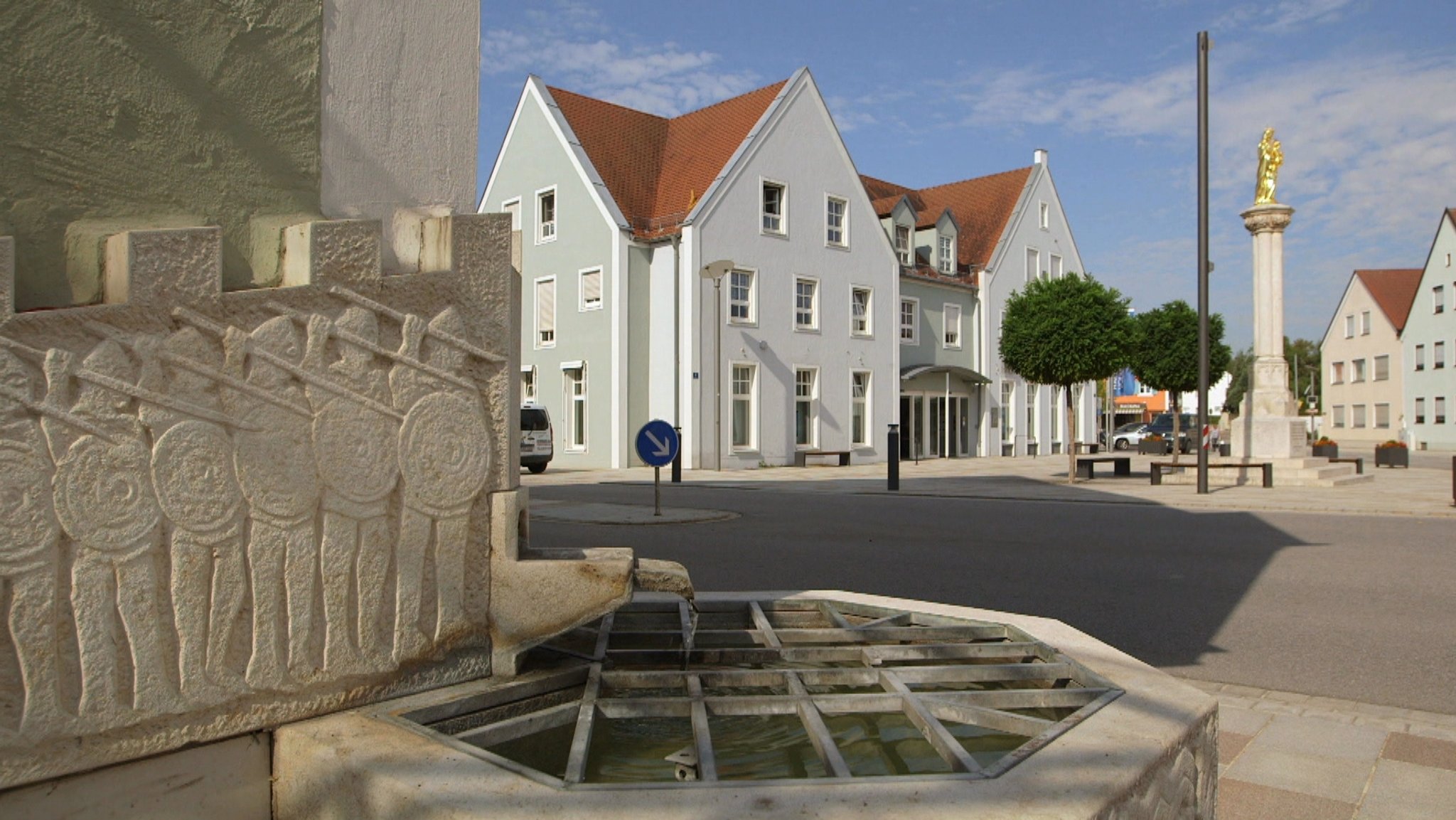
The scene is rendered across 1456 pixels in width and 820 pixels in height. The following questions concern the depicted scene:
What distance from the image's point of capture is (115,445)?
2633mm

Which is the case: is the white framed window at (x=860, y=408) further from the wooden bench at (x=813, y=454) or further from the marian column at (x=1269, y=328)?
the marian column at (x=1269, y=328)

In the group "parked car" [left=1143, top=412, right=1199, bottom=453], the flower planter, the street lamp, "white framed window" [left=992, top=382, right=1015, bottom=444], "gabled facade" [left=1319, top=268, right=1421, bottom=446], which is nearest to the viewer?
the street lamp

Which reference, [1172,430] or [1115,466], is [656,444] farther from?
[1172,430]

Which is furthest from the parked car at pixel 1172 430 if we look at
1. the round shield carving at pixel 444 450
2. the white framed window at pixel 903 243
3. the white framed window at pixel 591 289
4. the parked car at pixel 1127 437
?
the round shield carving at pixel 444 450

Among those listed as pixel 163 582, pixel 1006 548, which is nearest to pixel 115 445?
pixel 163 582

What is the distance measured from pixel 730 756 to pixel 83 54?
2.72 meters

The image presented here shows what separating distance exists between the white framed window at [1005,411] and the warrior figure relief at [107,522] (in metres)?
38.9

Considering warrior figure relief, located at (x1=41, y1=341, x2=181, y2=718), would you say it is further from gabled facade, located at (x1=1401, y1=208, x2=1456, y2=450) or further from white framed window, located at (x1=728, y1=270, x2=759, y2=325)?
gabled facade, located at (x1=1401, y1=208, x2=1456, y2=450)

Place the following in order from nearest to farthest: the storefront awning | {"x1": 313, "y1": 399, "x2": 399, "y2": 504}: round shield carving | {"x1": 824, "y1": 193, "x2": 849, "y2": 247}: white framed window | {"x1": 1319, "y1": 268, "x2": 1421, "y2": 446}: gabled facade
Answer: {"x1": 313, "y1": 399, "x2": 399, "y2": 504}: round shield carving
{"x1": 824, "y1": 193, "x2": 849, "y2": 247}: white framed window
the storefront awning
{"x1": 1319, "y1": 268, "x2": 1421, "y2": 446}: gabled facade

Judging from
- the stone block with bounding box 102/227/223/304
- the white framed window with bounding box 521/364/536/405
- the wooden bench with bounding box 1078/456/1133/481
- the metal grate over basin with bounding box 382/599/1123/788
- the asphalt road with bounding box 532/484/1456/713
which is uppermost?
the white framed window with bounding box 521/364/536/405

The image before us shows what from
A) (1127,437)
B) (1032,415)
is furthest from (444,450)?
(1127,437)

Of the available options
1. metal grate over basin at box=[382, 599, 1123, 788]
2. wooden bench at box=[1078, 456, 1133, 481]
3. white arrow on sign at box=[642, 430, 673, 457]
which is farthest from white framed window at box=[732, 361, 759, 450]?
metal grate over basin at box=[382, 599, 1123, 788]

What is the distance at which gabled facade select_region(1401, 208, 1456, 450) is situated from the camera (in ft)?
172

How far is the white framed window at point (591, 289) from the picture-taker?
28969 millimetres
